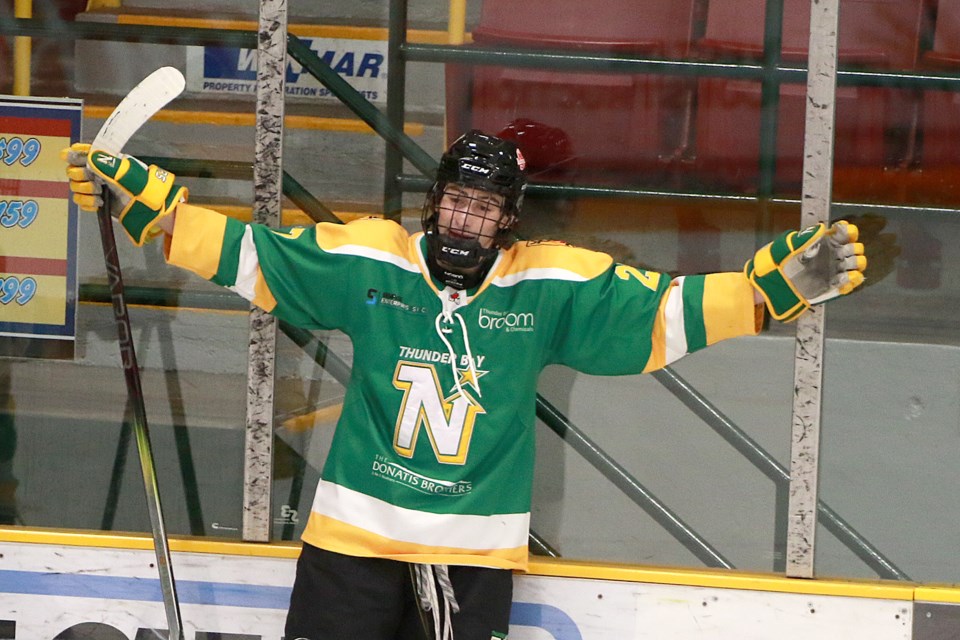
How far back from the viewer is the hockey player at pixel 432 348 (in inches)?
91.3

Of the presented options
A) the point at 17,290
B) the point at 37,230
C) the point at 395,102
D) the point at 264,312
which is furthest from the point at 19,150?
the point at 395,102

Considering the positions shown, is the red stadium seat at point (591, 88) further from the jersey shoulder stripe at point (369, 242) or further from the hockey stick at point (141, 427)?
the hockey stick at point (141, 427)

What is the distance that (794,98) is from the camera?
2.54m

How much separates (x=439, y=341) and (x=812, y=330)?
0.77m

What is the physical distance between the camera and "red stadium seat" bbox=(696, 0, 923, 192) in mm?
2529

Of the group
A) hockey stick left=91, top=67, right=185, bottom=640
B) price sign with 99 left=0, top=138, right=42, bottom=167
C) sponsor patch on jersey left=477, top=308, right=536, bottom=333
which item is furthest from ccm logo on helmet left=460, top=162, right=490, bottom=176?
price sign with 99 left=0, top=138, right=42, bottom=167

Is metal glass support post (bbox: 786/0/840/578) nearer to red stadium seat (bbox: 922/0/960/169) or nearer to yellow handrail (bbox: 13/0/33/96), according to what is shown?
red stadium seat (bbox: 922/0/960/169)

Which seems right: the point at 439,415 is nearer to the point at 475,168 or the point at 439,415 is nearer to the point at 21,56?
the point at 475,168

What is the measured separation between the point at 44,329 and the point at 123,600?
1.97 feet

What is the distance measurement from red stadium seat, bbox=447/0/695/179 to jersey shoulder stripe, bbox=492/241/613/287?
0.28 meters

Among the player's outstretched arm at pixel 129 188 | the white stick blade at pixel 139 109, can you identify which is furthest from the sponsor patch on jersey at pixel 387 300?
the white stick blade at pixel 139 109

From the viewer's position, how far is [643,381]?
267 cm

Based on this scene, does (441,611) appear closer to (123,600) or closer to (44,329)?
(123,600)

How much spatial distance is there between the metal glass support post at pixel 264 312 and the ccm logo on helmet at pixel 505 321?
0.51m
